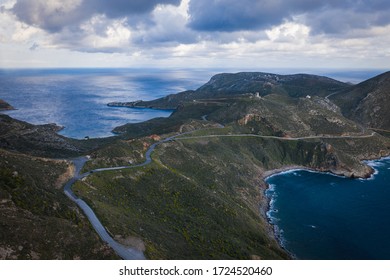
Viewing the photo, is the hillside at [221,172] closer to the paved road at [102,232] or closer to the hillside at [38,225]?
the paved road at [102,232]

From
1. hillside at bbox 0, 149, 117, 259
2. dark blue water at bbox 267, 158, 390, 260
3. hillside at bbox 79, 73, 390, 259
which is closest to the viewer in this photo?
hillside at bbox 0, 149, 117, 259

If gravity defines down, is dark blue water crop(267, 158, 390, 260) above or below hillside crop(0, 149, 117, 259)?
below

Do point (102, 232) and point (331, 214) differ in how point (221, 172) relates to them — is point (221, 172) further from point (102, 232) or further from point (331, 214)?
point (102, 232)

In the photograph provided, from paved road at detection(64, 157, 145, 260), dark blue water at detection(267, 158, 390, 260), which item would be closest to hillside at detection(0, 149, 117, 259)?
paved road at detection(64, 157, 145, 260)

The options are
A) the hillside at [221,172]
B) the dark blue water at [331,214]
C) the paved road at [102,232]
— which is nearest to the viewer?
the paved road at [102,232]

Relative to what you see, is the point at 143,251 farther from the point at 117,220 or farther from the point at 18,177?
the point at 18,177

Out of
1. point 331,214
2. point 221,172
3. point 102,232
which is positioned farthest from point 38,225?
point 331,214

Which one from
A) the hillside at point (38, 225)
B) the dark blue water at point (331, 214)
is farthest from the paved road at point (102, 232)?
the dark blue water at point (331, 214)

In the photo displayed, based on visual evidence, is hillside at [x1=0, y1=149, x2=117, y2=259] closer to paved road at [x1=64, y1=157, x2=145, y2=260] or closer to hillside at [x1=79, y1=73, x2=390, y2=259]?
paved road at [x1=64, y1=157, x2=145, y2=260]

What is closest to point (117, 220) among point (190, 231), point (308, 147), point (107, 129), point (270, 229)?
point (190, 231)

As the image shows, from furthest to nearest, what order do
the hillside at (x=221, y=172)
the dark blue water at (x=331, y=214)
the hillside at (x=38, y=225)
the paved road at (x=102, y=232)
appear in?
→ the dark blue water at (x=331, y=214)
the hillside at (x=221, y=172)
the paved road at (x=102, y=232)
the hillside at (x=38, y=225)
